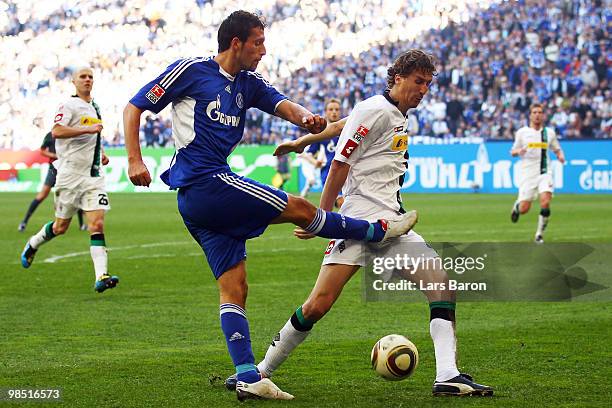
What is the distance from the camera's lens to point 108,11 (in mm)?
45906

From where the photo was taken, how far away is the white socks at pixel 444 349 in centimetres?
564

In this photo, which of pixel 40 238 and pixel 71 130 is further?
pixel 40 238

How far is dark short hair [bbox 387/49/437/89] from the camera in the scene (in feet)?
18.9

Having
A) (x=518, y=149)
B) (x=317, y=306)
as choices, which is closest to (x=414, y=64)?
(x=317, y=306)

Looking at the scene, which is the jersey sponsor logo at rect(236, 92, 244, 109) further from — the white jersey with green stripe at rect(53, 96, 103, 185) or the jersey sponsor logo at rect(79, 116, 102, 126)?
the jersey sponsor logo at rect(79, 116, 102, 126)

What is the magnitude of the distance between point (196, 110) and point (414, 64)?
1.25 metres

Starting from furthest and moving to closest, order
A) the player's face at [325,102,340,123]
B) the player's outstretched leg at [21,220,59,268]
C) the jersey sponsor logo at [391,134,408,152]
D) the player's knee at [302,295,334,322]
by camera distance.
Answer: the player's face at [325,102,340,123]
the player's outstretched leg at [21,220,59,268]
the jersey sponsor logo at [391,134,408,152]
the player's knee at [302,295,334,322]

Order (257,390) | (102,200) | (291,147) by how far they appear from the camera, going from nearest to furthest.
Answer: (257,390) → (291,147) → (102,200)

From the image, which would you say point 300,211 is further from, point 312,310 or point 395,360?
point 395,360

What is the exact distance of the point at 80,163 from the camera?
1168 centimetres

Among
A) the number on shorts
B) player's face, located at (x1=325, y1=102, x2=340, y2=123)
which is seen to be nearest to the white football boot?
the number on shorts

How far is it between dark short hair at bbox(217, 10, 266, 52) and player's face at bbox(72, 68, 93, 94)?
20.0 feet

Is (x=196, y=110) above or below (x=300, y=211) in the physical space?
above

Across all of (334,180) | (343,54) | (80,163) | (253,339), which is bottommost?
(253,339)
